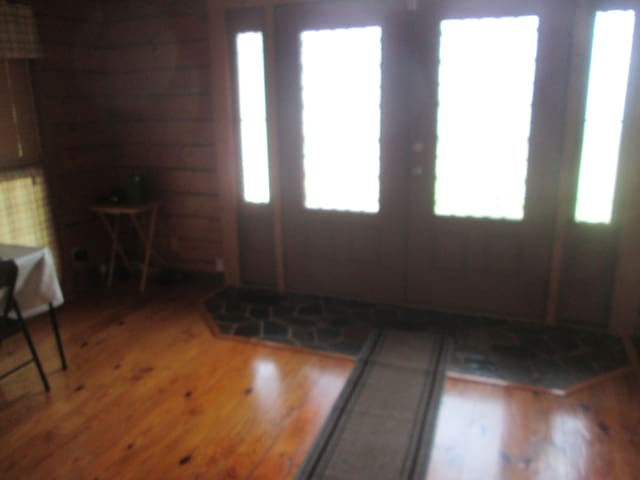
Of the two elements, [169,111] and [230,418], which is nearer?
[230,418]

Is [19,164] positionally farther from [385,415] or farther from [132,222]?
[385,415]

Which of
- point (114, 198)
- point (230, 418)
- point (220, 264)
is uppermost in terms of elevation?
point (114, 198)

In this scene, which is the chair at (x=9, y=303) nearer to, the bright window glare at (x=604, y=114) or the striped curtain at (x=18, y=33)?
the striped curtain at (x=18, y=33)

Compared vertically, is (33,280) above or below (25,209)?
below

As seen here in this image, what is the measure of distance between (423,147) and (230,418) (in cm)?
195

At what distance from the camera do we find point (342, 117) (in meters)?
3.41

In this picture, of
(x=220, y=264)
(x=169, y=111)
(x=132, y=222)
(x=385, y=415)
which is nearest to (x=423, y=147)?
(x=385, y=415)

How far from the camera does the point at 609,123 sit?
2.87 meters

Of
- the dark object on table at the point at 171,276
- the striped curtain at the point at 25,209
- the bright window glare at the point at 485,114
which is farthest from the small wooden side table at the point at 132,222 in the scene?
the bright window glare at the point at 485,114

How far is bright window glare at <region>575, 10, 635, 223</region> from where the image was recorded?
2.77 m

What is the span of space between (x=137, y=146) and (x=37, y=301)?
180 cm

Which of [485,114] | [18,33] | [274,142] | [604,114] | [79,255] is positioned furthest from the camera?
[79,255]

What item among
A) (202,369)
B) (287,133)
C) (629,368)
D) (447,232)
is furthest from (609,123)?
(202,369)

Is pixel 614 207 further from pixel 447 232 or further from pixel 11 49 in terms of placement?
pixel 11 49
